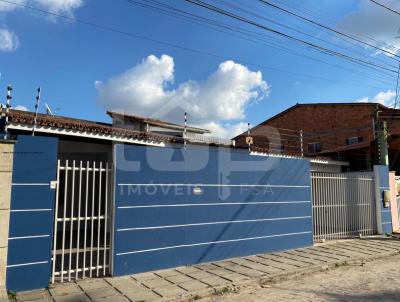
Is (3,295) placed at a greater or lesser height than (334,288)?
greater

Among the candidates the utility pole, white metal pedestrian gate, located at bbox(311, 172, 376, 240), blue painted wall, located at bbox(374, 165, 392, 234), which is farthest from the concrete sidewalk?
the utility pole

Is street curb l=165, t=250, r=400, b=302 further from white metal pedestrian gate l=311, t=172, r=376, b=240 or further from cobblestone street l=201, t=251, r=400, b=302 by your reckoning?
white metal pedestrian gate l=311, t=172, r=376, b=240

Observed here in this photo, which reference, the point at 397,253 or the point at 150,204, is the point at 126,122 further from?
the point at 397,253

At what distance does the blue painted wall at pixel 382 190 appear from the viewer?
1187cm

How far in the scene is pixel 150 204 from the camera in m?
6.99

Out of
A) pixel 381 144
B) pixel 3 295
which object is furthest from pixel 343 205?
pixel 3 295

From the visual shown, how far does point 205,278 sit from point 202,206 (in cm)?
165

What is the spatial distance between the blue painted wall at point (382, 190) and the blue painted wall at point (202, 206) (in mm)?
3569

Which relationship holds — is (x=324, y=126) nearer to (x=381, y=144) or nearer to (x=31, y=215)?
(x=381, y=144)

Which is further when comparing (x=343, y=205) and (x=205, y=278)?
(x=343, y=205)

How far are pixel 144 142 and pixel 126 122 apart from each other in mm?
6929

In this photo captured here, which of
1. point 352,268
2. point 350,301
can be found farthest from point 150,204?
point 352,268

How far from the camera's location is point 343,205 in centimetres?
1119

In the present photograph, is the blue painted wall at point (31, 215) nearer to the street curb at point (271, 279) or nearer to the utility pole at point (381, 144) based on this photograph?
the street curb at point (271, 279)
